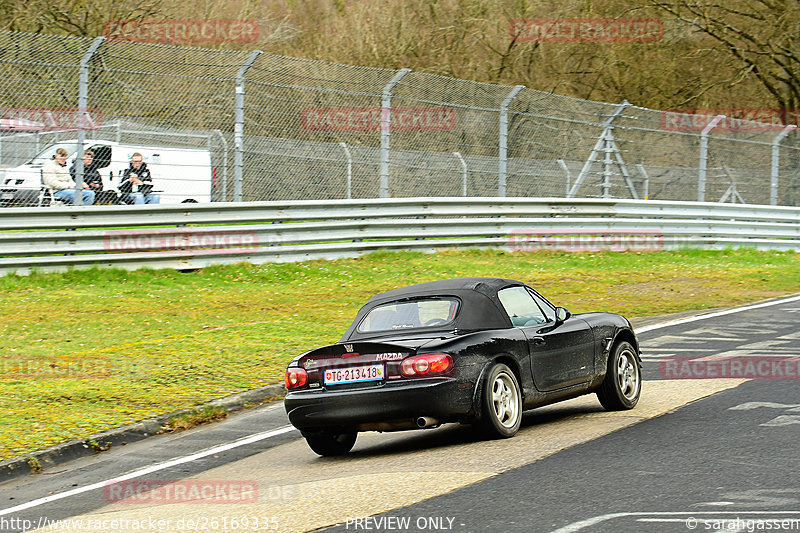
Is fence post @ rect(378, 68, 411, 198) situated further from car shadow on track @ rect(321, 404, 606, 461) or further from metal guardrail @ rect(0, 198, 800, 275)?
car shadow on track @ rect(321, 404, 606, 461)

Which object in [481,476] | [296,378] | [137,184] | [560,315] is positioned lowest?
[481,476]

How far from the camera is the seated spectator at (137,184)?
16234 millimetres

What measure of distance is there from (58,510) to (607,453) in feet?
11.7

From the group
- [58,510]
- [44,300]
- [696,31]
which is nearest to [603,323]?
[58,510]

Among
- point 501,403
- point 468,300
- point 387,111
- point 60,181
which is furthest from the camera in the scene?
point 387,111

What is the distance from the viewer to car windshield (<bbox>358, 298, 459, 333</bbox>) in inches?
316

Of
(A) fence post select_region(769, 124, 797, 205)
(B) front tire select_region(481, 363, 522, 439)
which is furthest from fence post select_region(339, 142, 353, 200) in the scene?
(A) fence post select_region(769, 124, 797, 205)

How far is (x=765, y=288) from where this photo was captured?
707 inches

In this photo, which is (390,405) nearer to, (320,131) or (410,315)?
(410,315)

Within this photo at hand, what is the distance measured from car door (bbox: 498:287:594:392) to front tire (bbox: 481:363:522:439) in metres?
0.31

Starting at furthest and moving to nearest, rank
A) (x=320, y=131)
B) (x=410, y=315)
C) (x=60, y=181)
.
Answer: (x=320, y=131), (x=60, y=181), (x=410, y=315)

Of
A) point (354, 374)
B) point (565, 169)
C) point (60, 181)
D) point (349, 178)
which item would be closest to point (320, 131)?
point (349, 178)

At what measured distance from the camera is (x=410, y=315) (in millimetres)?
8180

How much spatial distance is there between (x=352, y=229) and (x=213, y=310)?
16.7ft
